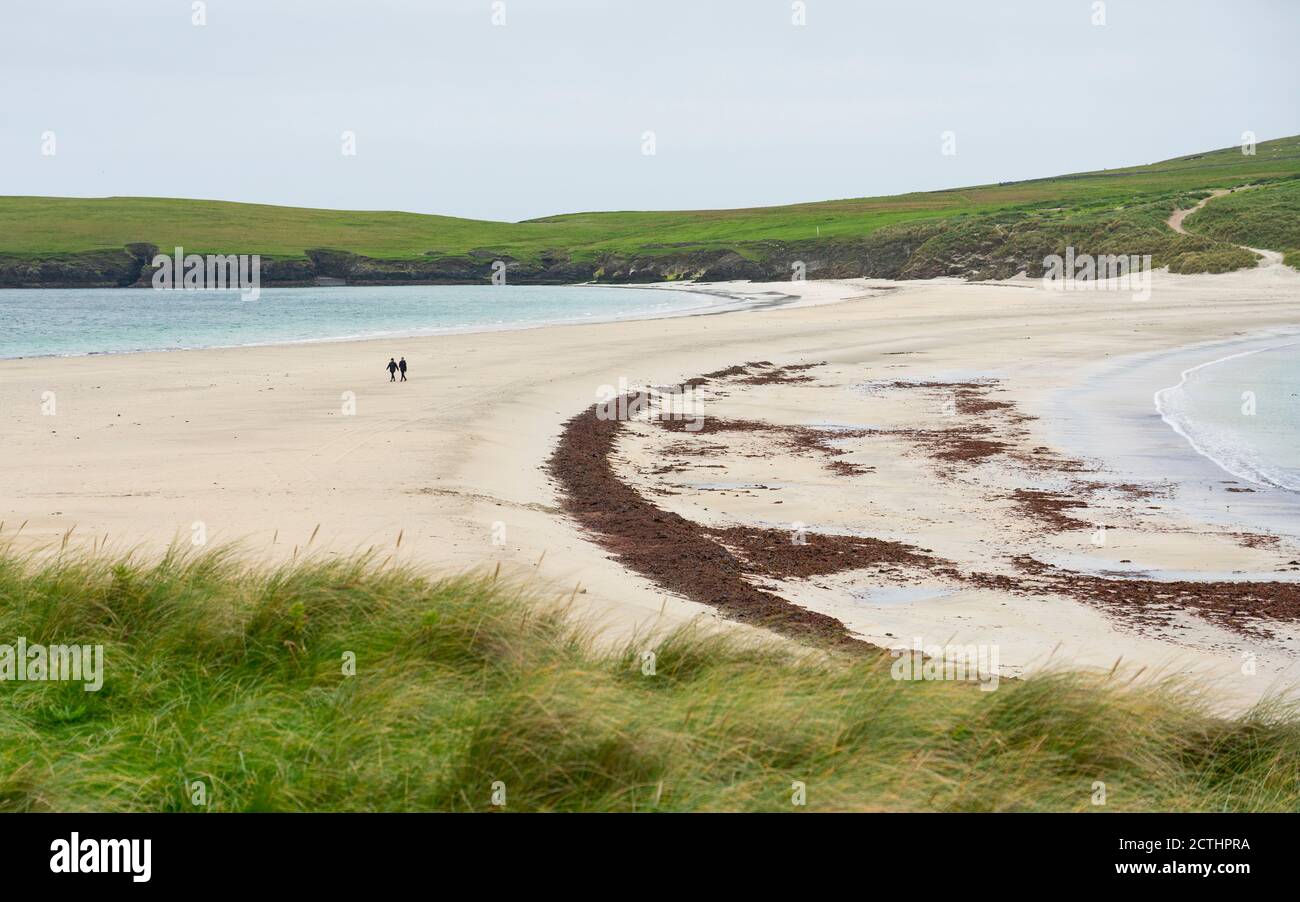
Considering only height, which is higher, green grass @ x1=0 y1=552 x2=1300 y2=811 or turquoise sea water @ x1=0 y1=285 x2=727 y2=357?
turquoise sea water @ x1=0 y1=285 x2=727 y2=357

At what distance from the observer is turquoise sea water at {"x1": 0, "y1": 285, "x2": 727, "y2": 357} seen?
4184 cm

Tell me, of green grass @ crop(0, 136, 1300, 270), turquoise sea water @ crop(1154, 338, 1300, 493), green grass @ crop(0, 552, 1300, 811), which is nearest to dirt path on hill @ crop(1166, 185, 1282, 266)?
green grass @ crop(0, 136, 1300, 270)

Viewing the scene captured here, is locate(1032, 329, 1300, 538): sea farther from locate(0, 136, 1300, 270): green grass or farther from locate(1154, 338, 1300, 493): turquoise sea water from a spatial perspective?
locate(0, 136, 1300, 270): green grass

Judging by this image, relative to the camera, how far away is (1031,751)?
4.85 m

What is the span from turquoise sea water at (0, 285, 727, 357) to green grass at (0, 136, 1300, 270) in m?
28.5

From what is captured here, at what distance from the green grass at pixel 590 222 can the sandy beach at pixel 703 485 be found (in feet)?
174

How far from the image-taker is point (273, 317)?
58.1 m

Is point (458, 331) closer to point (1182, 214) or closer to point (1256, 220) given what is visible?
point (1256, 220)

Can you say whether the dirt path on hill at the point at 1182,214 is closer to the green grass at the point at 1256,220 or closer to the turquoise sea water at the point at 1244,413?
the green grass at the point at 1256,220

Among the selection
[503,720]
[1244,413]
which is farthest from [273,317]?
[503,720]

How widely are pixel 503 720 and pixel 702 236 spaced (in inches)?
4543
